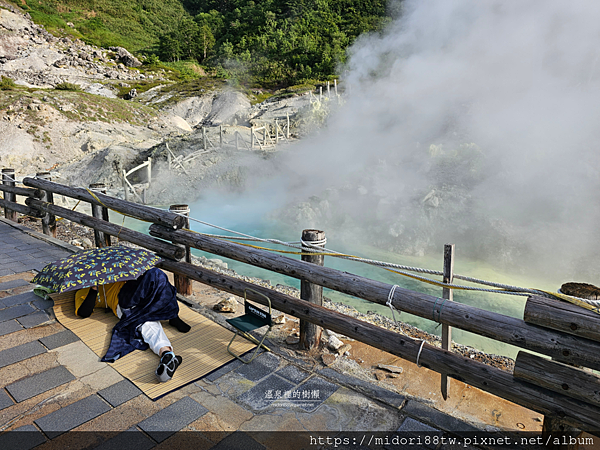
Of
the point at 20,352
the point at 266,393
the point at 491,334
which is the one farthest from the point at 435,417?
the point at 20,352

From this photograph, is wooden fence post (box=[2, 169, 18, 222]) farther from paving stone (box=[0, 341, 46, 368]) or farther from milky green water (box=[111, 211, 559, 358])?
paving stone (box=[0, 341, 46, 368])

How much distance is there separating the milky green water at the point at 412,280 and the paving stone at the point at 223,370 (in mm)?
3152

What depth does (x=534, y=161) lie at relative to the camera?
12.1 meters

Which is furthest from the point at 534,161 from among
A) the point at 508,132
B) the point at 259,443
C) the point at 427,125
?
the point at 259,443

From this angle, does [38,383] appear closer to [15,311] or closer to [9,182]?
[15,311]

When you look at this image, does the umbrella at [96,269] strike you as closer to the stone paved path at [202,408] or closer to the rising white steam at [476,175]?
the stone paved path at [202,408]

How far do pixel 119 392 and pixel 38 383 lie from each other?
614 mm

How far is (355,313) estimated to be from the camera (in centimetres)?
587

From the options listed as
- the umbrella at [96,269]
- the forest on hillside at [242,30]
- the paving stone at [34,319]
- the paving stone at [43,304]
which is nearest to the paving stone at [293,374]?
the umbrella at [96,269]

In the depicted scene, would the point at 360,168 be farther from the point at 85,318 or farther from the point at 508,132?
the point at 85,318

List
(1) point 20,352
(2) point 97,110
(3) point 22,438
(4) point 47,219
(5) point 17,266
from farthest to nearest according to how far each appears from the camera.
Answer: (2) point 97,110 → (4) point 47,219 → (5) point 17,266 → (1) point 20,352 → (3) point 22,438

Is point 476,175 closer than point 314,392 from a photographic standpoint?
No

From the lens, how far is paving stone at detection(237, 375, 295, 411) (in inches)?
101

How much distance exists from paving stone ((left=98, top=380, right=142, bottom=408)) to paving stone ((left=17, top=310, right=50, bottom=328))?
142 centimetres
